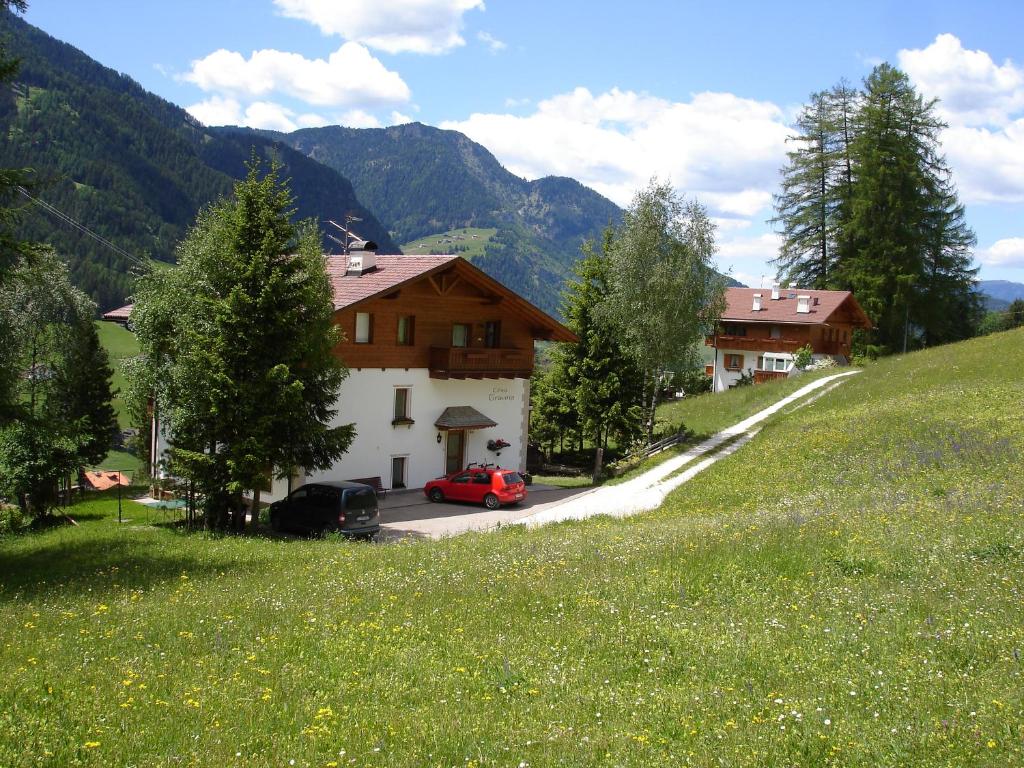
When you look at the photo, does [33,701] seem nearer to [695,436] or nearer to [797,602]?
[797,602]

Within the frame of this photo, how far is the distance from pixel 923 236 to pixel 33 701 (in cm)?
6118

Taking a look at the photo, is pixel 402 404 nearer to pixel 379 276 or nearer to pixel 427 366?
pixel 427 366

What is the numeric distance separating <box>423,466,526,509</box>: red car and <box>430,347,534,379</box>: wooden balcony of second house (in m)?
4.37

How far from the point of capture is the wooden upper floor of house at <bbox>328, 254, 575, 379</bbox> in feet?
101

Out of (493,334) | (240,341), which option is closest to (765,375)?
(493,334)

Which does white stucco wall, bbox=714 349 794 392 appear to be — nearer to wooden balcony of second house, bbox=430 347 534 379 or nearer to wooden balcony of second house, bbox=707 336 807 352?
Answer: wooden balcony of second house, bbox=707 336 807 352

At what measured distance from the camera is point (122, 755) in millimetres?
6227

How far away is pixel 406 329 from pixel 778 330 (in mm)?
40666

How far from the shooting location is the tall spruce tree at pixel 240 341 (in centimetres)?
2100

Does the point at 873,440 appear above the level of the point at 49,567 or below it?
above

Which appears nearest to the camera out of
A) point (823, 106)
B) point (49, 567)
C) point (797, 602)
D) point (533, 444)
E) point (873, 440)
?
point (797, 602)

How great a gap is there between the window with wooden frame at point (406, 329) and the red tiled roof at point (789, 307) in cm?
3281

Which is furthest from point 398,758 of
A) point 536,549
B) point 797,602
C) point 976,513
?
point 976,513

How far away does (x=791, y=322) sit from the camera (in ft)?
206
